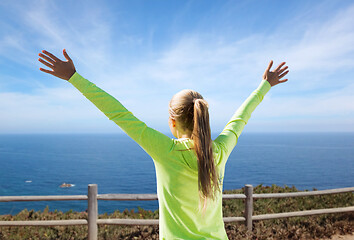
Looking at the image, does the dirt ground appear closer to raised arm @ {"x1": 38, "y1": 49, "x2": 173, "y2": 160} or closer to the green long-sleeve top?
the green long-sleeve top

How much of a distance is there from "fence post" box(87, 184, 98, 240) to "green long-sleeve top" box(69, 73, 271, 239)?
185 inches

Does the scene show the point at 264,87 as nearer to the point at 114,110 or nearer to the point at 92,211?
the point at 114,110

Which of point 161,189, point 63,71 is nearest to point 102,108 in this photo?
point 63,71

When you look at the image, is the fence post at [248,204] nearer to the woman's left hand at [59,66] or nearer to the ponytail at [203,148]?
the ponytail at [203,148]

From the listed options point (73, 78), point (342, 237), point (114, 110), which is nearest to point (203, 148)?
point (114, 110)

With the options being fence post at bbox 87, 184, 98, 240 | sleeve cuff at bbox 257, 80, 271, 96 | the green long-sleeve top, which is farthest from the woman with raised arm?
fence post at bbox 87, 184, 98, 240

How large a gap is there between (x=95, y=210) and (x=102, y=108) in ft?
16.1

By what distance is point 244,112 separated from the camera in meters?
1.71

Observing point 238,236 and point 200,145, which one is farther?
point 238,236

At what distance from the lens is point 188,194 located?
1.24 metres

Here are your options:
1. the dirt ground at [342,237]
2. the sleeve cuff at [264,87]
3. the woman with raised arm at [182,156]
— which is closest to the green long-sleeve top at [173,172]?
the woman with raised arm at [182,156]

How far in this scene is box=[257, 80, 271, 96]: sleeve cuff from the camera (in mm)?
1921

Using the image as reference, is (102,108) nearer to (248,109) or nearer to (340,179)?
(248,109)

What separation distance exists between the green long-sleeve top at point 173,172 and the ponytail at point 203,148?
0.09ft
